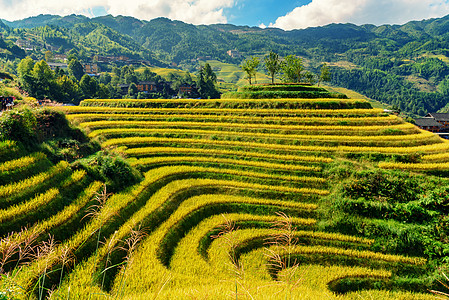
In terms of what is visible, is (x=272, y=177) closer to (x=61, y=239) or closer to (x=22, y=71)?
(x=61, y=239)

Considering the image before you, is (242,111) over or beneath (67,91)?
beneath

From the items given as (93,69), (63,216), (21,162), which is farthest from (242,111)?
(93,69)

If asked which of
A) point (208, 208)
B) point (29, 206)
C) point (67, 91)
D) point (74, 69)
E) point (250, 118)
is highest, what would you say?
point (74, 69)

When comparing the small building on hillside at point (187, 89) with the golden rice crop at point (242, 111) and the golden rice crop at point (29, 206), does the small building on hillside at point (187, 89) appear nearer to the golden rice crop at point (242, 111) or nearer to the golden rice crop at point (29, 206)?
the golden rice crop at point (242, 111)

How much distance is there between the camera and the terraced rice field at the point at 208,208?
862cm

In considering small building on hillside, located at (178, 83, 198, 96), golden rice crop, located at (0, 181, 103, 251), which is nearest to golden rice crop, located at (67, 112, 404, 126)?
golden rice crop, located at (0, 181, 103, 251)

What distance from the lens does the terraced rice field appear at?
8.62 m

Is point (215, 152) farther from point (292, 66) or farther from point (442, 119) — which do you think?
point (442, 119)

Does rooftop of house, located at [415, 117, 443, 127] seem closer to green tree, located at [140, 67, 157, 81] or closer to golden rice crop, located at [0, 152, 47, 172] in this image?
golden rice crop, located at [0, 152, 47, 172]

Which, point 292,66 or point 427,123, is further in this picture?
point 427,123

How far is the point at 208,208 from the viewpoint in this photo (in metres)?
17.5

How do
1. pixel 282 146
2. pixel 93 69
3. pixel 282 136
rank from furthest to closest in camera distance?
pixel 93 69 < pixel 282 136 < pixel 282 146

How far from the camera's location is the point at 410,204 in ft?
55.8

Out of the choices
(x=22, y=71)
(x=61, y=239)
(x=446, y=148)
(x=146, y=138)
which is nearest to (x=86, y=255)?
(x=61, y=239)
